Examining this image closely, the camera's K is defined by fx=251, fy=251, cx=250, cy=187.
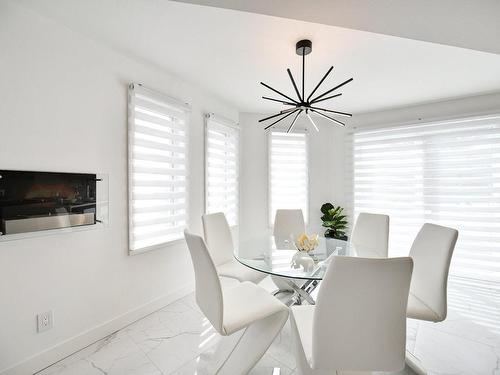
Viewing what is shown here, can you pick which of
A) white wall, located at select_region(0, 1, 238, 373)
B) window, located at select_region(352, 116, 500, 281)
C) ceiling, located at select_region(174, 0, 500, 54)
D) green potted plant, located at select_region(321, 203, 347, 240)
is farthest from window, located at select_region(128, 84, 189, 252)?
window, located at select_region(352, 116, 500, 281)

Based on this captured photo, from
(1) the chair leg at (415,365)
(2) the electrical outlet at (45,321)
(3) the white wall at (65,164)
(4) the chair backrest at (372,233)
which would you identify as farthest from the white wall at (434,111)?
(2) the electrical outlet at (45,321)

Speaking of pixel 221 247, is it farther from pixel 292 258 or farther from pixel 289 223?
pixel 289 223

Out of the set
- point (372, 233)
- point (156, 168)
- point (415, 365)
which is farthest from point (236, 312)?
point (372, 233)

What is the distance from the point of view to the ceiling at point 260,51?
175cm

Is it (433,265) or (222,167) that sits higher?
(222,167)

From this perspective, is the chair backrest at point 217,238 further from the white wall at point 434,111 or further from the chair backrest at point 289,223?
the white wall at point 434,111

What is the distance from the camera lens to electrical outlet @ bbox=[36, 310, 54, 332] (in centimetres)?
174

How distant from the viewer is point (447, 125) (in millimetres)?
3531

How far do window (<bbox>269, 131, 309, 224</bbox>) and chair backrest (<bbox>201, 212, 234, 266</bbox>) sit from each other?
156 cm

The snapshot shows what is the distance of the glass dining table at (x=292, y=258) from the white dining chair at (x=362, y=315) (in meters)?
0.49

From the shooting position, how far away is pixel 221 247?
2648mm

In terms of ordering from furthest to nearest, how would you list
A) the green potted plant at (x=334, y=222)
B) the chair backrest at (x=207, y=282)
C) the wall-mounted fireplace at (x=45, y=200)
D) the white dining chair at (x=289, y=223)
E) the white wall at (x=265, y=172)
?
the white wall at (x=265, y=172), the green potted plant at (x=334, y=222), the white dining chair at (x=289, y=223), the wall-mounted fireplace at (x=45, y=200), the chair backrest at (x=207, y=282)

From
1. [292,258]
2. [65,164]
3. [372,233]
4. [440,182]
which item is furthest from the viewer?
[440,182]

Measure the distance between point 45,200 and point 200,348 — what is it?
62.3 inches
